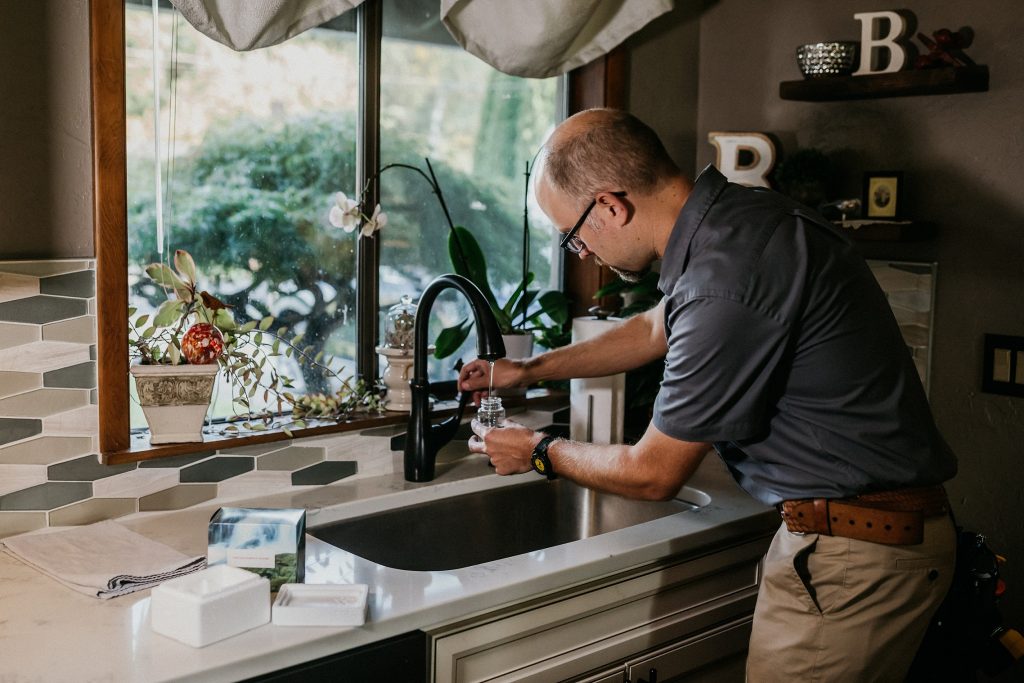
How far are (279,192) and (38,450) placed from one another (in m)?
0.76

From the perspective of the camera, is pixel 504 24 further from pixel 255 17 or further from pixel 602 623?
pixel 602 623

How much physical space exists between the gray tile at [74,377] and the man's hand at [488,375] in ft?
2.48

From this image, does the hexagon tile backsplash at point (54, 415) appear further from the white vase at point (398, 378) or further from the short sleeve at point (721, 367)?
the short sleeve at point (721, 367)

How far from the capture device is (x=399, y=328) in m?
2.31

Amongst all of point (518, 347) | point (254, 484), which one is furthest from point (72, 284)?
point (518, 347)

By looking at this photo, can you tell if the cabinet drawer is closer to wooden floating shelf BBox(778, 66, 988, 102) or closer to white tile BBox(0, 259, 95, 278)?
white tile BBox(0, 259, 95, 278)

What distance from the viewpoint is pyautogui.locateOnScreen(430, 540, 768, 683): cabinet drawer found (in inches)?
63.9

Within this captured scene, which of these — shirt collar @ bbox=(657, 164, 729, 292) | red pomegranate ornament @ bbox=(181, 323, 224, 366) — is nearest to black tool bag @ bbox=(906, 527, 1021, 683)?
shirt collar @ bbox=(657, 164, 729, 292)

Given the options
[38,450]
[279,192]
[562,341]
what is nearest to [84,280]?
[38,450]

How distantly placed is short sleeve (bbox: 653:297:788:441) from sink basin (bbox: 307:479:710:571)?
2.20 feet

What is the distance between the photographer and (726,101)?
2885 millimetres

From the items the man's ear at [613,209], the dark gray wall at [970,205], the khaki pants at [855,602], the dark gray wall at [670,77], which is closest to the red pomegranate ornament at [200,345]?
the man's ear at [613,209]

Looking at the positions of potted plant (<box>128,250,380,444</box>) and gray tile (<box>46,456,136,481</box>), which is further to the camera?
potted plant (<box>128,250,380,444</box>)

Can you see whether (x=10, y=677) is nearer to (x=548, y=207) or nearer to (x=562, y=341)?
(x=548, y=207)
